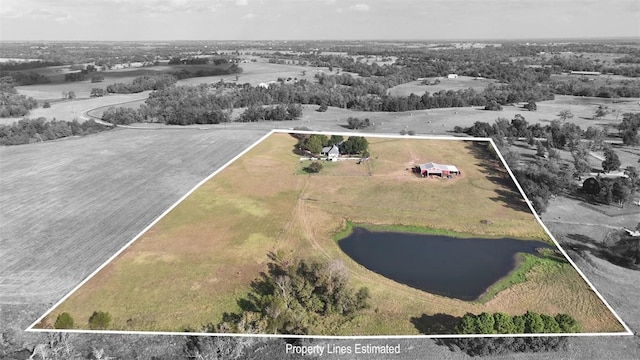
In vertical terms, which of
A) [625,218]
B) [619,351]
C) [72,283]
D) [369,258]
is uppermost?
[72,283]

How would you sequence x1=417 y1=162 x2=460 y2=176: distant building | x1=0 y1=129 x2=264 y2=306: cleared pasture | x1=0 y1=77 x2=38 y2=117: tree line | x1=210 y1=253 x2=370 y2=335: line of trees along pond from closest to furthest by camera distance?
x1=0 y1=129 x2=264 y2=306: cleared pasture
x1=210 y1=253 x2=370 y2=335: line of trees along pond
x1=417 y1=162 x2=460 y2=176: distant building
x1=0 y1=77 x2=38 y2=117: tree line

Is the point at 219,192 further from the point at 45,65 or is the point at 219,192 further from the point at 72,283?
the point at 45,65

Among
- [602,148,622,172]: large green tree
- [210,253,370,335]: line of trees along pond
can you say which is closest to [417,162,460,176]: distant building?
[210,253,370,335]: line of trees along pond

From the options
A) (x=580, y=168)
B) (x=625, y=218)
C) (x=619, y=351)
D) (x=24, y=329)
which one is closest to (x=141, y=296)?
(x=24, y=329)

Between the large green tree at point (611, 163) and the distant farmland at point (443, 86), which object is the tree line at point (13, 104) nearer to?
the distant farmland at point (443, 86)

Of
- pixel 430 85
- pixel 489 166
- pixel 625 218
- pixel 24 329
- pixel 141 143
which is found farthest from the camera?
pixel 430 85

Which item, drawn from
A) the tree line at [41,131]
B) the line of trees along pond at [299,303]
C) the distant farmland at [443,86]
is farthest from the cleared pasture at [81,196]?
the distant farmland at [443,86]

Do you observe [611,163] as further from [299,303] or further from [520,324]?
[299,303]

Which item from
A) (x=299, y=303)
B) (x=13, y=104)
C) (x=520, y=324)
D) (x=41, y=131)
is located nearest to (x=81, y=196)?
(x=299, y=303)

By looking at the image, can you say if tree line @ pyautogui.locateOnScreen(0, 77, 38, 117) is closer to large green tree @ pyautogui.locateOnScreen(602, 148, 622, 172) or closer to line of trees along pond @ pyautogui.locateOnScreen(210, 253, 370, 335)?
line of trees along pond @ pyautogui.locateOnScreen(210, 253, 370, 335)
